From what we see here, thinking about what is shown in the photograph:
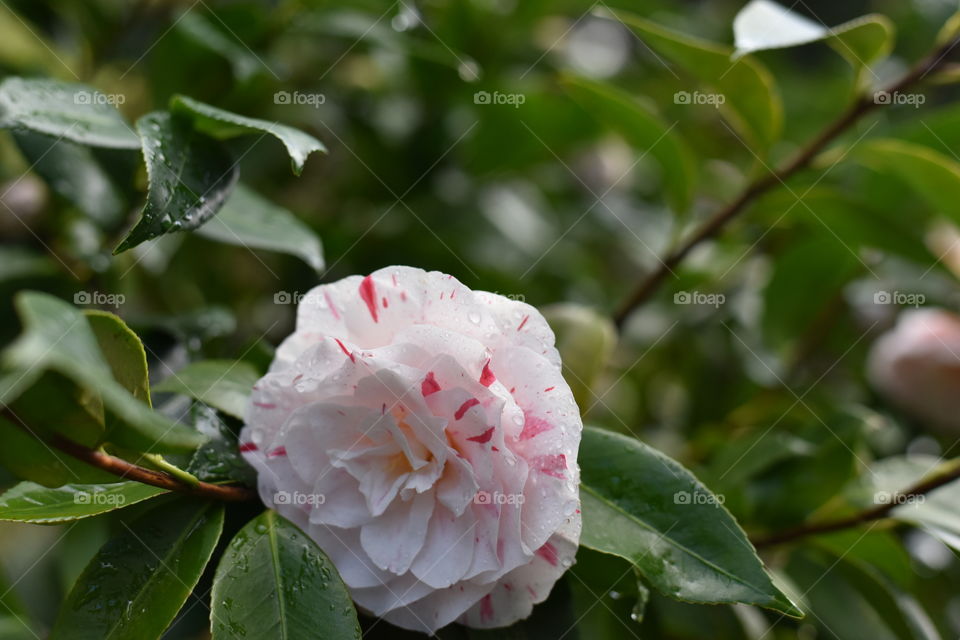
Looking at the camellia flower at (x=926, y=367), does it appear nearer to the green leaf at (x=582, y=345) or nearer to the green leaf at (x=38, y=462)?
the green leaf at (x=582, y=345)

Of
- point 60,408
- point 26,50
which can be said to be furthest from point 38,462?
point 26,50

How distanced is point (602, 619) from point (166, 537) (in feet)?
1.06

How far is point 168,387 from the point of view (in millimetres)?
557

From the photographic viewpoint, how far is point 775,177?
0.83m

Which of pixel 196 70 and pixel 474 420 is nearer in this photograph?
pixel 474 420

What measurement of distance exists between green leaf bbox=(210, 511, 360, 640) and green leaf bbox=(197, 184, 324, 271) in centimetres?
21

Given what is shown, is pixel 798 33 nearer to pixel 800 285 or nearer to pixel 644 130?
pixel 644 130

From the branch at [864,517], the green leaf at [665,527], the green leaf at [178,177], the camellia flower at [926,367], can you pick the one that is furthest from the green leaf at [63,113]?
the camellia flower at [926,367]

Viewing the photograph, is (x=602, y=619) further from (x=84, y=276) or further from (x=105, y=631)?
(x=84, y=276)

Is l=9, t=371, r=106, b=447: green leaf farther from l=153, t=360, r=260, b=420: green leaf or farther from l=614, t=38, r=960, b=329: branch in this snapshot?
l=614, t=38, r=960, b=329: branch

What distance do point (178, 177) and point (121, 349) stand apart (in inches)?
5.8

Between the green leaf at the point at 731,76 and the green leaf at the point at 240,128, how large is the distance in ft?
1.15

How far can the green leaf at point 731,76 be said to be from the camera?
756mm

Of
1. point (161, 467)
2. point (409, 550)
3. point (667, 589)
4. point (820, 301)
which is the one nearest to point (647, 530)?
point (667, 589)
